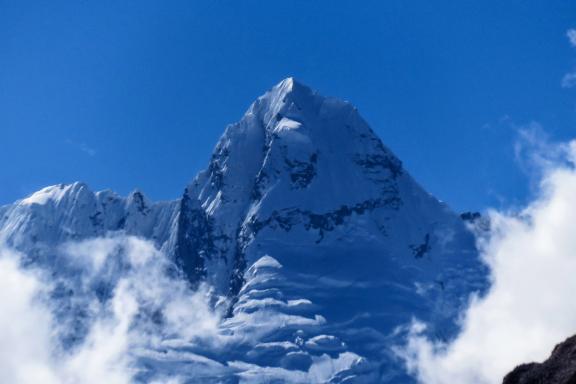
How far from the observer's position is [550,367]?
26688 millimetres

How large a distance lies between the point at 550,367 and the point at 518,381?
988 millimetres

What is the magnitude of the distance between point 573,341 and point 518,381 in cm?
150

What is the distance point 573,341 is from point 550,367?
31.4 inches

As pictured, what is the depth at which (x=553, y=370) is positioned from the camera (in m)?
26.6

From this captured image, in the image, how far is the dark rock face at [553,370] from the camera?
26.0 meters

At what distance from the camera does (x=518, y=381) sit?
2741cm

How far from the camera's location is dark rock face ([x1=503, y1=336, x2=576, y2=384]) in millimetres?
26031

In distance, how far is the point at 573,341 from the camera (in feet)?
88.4
